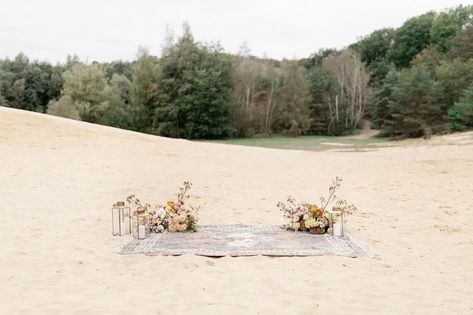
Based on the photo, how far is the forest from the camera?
38.6m

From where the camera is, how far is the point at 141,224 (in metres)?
7.30

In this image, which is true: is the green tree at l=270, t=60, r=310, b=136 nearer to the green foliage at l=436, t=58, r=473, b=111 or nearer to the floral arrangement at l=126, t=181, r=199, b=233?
the green foliage at l=436, t=58, r=473, b=111

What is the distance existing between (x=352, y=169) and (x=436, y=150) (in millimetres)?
7070

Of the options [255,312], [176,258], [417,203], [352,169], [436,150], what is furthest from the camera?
[436,150]

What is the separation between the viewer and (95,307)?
4332mm

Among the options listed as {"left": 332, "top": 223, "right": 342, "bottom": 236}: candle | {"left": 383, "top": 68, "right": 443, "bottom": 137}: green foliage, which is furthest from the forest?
{"left": 332, "top": 223, "right": 342, "bottom": 236}: candle

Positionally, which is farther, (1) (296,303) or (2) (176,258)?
(2) (176,258)

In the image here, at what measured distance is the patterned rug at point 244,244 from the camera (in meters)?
6.13

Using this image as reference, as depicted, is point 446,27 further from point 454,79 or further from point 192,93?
point 192,93

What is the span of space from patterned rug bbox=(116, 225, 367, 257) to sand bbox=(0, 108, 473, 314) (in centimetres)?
24

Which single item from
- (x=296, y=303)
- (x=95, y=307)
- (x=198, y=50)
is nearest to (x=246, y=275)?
(x=296, y=303)

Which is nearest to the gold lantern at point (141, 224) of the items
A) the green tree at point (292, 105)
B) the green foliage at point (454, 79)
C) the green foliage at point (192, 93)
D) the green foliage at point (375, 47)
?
the green foliage at point (192, 93)

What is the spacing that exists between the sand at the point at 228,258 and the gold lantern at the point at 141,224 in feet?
1.17

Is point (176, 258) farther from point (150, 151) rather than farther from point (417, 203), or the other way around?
point (150, 151)
